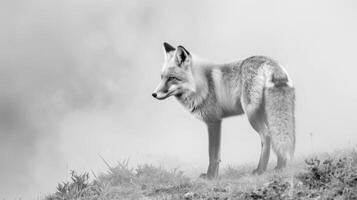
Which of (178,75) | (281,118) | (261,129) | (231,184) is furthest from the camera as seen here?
(178,75)

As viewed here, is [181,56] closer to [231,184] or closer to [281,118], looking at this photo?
[281,118]

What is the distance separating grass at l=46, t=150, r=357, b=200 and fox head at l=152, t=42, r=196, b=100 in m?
1.69

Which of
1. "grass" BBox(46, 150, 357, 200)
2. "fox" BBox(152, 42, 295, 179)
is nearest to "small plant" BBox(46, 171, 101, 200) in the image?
"grass" BBox(46, 150, 357, 200)

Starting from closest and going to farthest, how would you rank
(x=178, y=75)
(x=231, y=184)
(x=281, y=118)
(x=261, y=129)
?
(x=231, y=184)
(x=281, y=118)
(x=261, y=129)
(x=178, y=75)

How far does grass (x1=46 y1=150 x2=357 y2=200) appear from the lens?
6805mm

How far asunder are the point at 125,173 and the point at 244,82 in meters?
3.06

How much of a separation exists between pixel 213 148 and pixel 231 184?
2.26 m

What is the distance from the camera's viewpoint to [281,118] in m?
9.84

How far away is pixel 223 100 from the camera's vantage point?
11.1m

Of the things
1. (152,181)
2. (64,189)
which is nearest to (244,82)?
(152,181)

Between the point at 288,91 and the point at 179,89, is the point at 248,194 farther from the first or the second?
the point at 179,89

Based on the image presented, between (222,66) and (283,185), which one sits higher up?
(222,66)

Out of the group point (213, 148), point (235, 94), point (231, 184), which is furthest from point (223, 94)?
point (231, 184)

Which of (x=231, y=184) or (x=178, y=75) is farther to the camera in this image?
(x=178, y=75)
